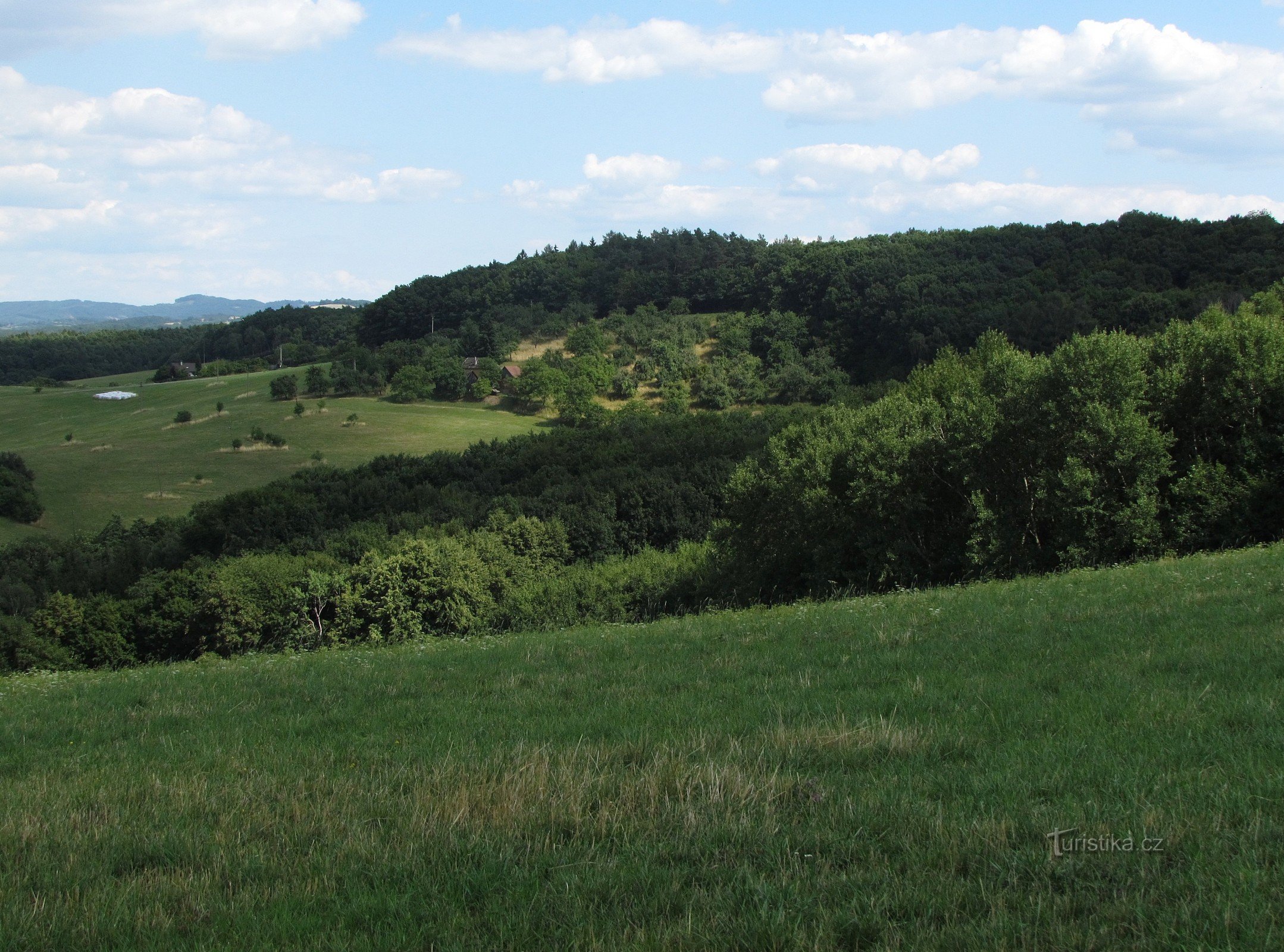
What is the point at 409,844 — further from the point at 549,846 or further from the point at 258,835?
the point at 258,835

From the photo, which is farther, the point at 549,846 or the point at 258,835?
the point at 258,835

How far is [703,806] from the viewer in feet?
18.4

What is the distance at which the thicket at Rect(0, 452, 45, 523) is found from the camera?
71.9m

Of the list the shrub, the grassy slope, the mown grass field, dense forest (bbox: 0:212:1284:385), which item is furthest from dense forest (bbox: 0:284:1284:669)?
the shrub

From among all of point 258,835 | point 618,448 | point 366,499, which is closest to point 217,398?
point 366,499

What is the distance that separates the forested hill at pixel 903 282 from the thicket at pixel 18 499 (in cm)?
7900

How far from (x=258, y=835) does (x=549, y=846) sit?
2.01 metres

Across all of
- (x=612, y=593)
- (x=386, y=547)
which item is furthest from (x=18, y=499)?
(x=612, y=593)

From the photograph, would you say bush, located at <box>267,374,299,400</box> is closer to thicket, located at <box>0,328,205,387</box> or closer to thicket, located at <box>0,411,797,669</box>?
thicket, located at <box>0,411,797,669</box>

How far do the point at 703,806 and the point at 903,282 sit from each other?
123m

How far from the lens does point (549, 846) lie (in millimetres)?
5254

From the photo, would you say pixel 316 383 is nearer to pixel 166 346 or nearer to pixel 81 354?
pixel 81 354

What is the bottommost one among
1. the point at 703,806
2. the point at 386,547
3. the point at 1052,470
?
the point at 386,547

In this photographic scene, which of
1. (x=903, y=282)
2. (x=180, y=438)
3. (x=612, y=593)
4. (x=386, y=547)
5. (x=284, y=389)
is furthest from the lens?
(x=903, y=282)
